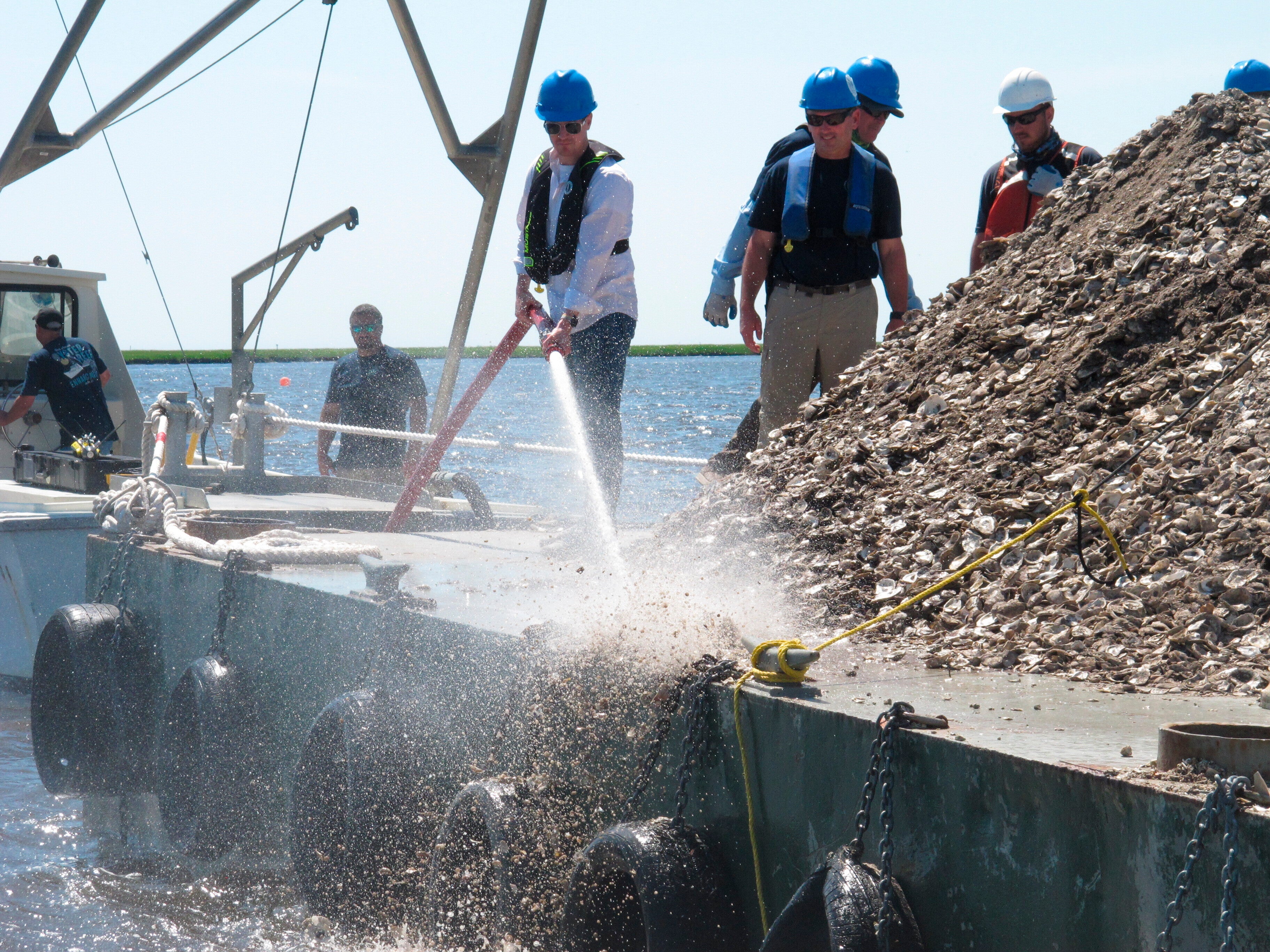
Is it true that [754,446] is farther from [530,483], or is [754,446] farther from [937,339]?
[530,483]

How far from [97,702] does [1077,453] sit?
4.91m

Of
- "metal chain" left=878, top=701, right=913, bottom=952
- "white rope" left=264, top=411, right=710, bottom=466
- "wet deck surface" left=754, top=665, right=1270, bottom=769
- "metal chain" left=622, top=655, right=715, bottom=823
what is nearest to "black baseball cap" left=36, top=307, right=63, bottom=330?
"white rope" left=264, top=411, right=710, bottom=466

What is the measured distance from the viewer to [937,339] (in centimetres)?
534

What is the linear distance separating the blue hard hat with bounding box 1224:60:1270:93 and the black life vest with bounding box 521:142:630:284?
13.6 ft

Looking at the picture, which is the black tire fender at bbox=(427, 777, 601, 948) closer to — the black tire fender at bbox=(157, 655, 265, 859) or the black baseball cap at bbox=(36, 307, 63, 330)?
the black tire fender at bbox=(157, 655, 265, 859)

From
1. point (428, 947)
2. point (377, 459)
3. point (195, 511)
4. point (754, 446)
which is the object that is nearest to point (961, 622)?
point (428, 947)

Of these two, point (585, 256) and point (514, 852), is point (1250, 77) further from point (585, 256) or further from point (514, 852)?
point (514, 852)

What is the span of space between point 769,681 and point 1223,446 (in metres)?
1.63

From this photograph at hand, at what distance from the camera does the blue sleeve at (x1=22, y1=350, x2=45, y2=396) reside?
10.4 m

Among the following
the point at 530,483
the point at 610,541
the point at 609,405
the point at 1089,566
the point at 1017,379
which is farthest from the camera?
the point at 530,483

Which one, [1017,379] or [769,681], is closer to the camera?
[769,681]

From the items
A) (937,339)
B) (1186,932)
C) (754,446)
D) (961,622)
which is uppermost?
(937,339)

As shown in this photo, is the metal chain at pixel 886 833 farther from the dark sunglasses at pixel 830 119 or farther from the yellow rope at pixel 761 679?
the dark sunglasses at pixel 830 119

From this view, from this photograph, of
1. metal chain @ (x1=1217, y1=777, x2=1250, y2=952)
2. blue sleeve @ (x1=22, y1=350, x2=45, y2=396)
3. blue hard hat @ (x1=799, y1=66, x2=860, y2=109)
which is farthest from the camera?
blue sleeve @ (x1=22, y1=350, x2=45, y2=396)
